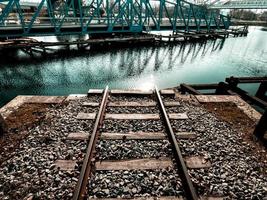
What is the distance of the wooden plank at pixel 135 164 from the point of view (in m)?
4.33

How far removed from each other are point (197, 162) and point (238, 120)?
313cm

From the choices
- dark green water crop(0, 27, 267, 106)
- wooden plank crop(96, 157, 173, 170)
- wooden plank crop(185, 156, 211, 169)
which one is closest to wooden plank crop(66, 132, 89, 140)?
wooden plank crop(96, 157, 173, 170)

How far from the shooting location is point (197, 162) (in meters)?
4.52

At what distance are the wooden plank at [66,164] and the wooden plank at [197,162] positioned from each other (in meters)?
2.61

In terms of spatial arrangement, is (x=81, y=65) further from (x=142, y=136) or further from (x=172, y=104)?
(x=142, y=136)

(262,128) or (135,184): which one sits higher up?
(262,128)

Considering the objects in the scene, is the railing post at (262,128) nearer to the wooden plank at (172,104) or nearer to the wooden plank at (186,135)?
the wooden plank at (186,135)

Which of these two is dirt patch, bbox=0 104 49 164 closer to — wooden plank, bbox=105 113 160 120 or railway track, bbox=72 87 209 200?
railway track, bbox=72 87 209 200

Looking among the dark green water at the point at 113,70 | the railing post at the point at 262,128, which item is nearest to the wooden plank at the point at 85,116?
the railing post at the point at 262,128

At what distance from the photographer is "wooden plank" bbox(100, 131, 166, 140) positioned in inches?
210

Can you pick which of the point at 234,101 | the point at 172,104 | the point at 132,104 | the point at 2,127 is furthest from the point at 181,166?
the point at 234,101

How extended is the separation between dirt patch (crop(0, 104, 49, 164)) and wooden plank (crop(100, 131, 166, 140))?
227 cm

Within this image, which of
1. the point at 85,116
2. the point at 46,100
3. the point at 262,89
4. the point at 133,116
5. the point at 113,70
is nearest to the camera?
the point at 85,116

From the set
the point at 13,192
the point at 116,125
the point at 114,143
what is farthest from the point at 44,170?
the point at 116,125
